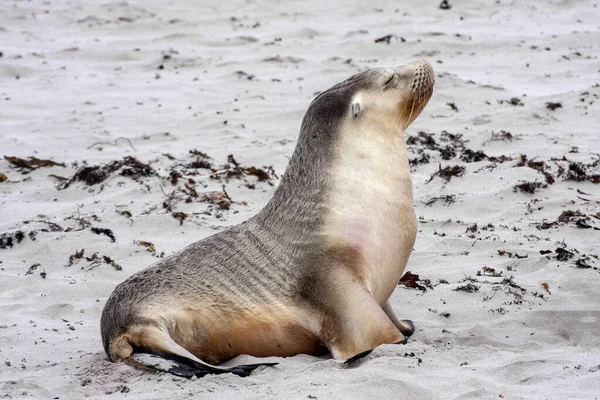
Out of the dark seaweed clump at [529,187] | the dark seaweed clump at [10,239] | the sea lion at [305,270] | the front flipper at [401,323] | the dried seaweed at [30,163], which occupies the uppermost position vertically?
the sea lion at [305,270]

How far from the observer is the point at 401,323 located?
13.9 feet

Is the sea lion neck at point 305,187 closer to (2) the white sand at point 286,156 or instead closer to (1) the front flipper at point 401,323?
(1) the front flipper at point 401,323

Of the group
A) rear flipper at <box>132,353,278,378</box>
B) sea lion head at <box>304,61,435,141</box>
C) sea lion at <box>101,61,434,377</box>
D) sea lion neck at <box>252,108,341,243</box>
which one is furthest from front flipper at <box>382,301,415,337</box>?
sea lion head at <box>304,61,435,141</box>

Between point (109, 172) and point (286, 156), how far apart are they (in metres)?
1.44

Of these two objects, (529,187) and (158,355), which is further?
(529,187)

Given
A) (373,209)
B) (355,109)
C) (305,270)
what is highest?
(355,109)

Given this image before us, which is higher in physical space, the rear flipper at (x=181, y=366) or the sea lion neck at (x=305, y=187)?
the sea lion neck at (x=305, y=187)

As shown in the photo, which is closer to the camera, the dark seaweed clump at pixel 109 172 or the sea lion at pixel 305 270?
the sea lion at pixel 305 270

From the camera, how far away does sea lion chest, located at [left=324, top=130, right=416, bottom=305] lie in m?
4.05

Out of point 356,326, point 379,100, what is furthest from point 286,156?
point 356,326

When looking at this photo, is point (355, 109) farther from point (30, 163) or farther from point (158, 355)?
point (30, 163)

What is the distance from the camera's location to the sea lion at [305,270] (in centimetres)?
388

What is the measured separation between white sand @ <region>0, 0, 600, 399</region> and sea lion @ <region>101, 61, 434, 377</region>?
16cm

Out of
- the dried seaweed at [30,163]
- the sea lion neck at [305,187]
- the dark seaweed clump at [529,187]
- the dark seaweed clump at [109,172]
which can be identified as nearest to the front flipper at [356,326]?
the sea lion neck at [305,187]
